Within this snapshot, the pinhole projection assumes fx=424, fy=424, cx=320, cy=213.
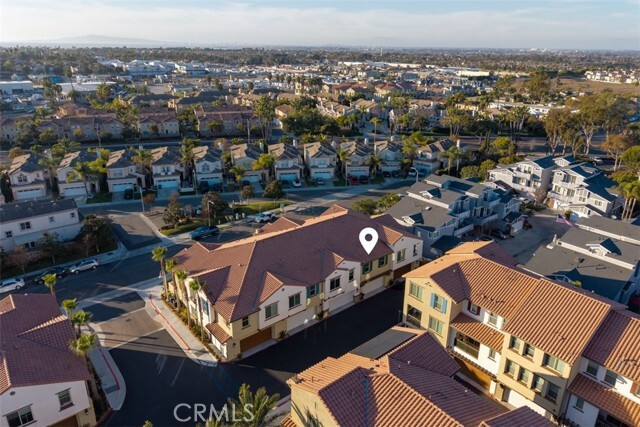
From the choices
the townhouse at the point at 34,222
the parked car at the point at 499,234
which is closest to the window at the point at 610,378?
the parked car at the point at 499,234

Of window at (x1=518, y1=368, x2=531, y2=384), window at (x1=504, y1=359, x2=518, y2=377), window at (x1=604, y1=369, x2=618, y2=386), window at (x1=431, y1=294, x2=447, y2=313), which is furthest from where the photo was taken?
window at (x1=431, y1=294, x2=447, y2=313)

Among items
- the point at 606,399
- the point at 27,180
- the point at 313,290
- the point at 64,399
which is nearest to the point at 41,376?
the point at 64,399

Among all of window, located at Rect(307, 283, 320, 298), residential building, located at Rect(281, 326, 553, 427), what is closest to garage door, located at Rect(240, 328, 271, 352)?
window, located at Rect(307, 283, 320, 298)

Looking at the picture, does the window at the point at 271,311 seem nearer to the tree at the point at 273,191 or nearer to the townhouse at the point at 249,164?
the tree at the point at 273,191

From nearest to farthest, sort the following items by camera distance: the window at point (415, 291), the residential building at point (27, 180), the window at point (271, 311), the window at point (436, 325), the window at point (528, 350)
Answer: the window at point (528, 350), the window at point (436, 325), the window at point (271, 311), the window at point (415, 291), the residential building at point (27, 180)

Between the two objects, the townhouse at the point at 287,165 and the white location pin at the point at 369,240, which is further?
the townhouse at the point at 287,165

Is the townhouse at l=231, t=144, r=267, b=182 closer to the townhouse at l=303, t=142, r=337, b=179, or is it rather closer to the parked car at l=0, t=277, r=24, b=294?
the townhouse at l=303, t=142, r=337, b=179

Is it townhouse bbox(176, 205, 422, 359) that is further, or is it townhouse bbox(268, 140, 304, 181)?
townhouse bbox(268, 140, 304, 181)
